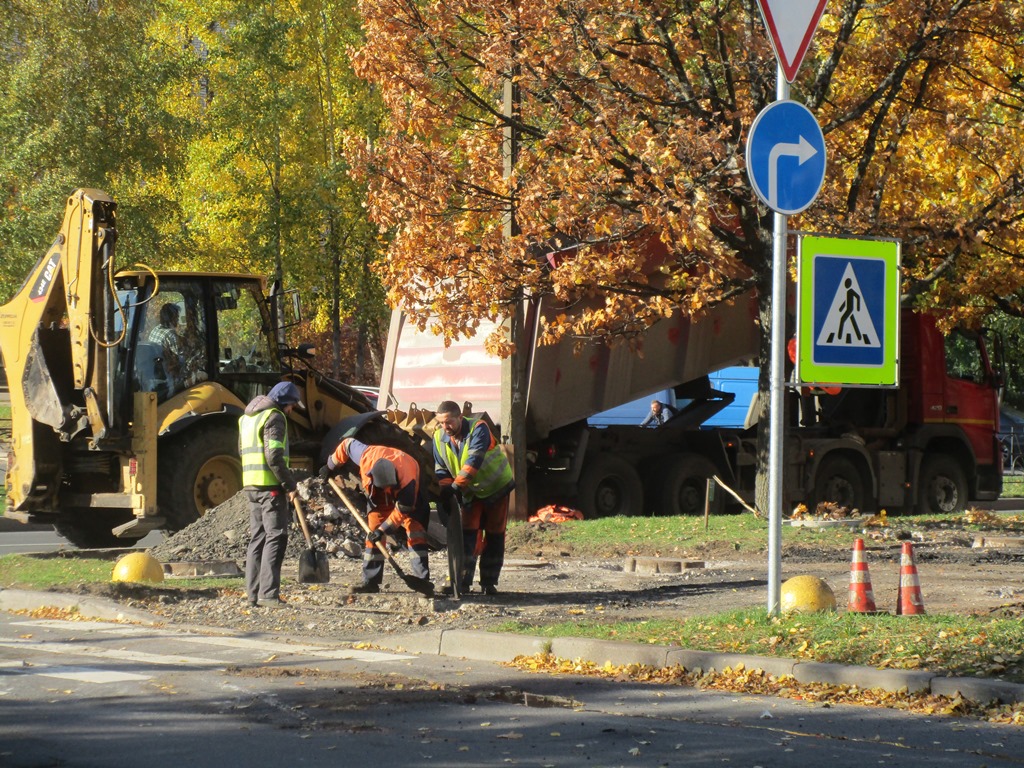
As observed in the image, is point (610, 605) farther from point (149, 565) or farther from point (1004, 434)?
point (1004, 434)

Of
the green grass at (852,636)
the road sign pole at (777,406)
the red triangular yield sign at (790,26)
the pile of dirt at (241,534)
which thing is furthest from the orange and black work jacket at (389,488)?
the red triangular yield sign at (790,26)

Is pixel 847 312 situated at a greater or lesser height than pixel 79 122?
lesser

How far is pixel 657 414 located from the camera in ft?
70.2

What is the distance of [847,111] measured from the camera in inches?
625

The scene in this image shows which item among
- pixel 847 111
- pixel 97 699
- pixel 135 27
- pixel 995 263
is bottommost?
pixel 97 699

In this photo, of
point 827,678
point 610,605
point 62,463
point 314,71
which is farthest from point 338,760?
point 314,71

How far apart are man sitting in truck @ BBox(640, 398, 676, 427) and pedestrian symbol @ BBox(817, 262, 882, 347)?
469 inches

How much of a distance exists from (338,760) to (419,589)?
5.36 m

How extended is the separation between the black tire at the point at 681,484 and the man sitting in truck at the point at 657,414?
2.17 ft

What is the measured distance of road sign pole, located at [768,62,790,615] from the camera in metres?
9.05

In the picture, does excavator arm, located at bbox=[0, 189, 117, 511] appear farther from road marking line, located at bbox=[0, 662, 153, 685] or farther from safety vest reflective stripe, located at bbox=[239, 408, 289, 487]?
road marking line, located at bbox=[0, 662, 153, 685]

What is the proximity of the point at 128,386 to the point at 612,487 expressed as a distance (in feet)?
23.3

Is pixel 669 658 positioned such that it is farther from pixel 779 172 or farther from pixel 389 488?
pixel 389 488

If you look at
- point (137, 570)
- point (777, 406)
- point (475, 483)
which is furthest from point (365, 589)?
point (777, 406)
